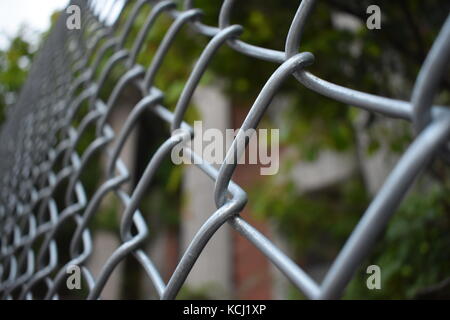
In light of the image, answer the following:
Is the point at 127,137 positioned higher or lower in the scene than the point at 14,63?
lower

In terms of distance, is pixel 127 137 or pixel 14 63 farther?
pixel 14 63

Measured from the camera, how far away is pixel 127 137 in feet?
2.49

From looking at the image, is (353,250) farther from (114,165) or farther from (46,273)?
(46,273)

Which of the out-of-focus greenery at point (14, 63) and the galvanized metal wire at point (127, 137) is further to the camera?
the out-of-focus greenery at point (14, 63)

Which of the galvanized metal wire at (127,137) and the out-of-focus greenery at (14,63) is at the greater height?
the out-of-focus greenery at (14,63)

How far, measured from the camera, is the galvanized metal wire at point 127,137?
0.81 ft

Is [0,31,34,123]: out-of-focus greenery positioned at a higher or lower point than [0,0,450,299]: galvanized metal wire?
higher

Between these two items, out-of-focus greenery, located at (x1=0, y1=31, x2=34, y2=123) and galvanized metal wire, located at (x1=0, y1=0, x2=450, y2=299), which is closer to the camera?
galvanized metal wire, located at (x1=0, y1=0, x2=450, y2=299)

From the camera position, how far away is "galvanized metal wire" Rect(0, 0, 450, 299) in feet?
0.81

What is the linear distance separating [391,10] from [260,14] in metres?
0.47

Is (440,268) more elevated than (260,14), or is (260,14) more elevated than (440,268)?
(260,14)

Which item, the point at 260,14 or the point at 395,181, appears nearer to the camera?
the point at 395,181

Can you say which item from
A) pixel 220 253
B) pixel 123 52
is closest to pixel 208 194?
pixel 220 253

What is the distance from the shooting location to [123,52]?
0.90 metres
